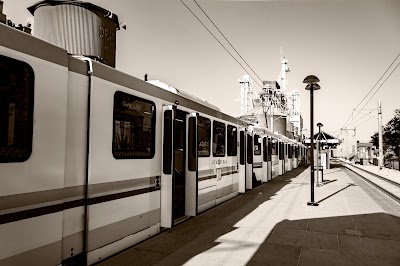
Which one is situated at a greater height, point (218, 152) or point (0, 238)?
point (218, 152)

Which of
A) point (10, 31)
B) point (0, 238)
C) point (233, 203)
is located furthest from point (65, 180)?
point (233, 203)

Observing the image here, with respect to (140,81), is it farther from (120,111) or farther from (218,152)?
(218,152)

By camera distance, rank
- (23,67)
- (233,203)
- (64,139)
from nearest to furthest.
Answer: (23,67), (64,139), (233,203)

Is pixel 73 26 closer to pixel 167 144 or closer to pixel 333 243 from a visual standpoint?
pixel 167 144

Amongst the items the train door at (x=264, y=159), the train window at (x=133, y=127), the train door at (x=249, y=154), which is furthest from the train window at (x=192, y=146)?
the train door at (x=264, y=159)

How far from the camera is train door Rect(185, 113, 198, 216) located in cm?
699

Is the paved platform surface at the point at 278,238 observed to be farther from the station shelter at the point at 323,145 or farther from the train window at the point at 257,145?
the station shelter at the point at 323,145

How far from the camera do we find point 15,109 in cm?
307

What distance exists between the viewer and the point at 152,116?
5531 millimetres

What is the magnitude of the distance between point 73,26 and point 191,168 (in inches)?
142

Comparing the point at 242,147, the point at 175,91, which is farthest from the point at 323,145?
the point at 175,91

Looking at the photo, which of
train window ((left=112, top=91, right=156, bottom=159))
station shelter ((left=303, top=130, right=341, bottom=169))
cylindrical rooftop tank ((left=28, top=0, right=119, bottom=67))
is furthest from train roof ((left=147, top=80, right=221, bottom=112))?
station shelter ((left=303, top=130, right=341, bottom=169))

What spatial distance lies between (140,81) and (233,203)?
5.59 meters

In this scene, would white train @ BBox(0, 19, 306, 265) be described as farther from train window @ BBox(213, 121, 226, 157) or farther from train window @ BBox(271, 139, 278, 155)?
train window @ BBox(271, 139, 278, 155)
